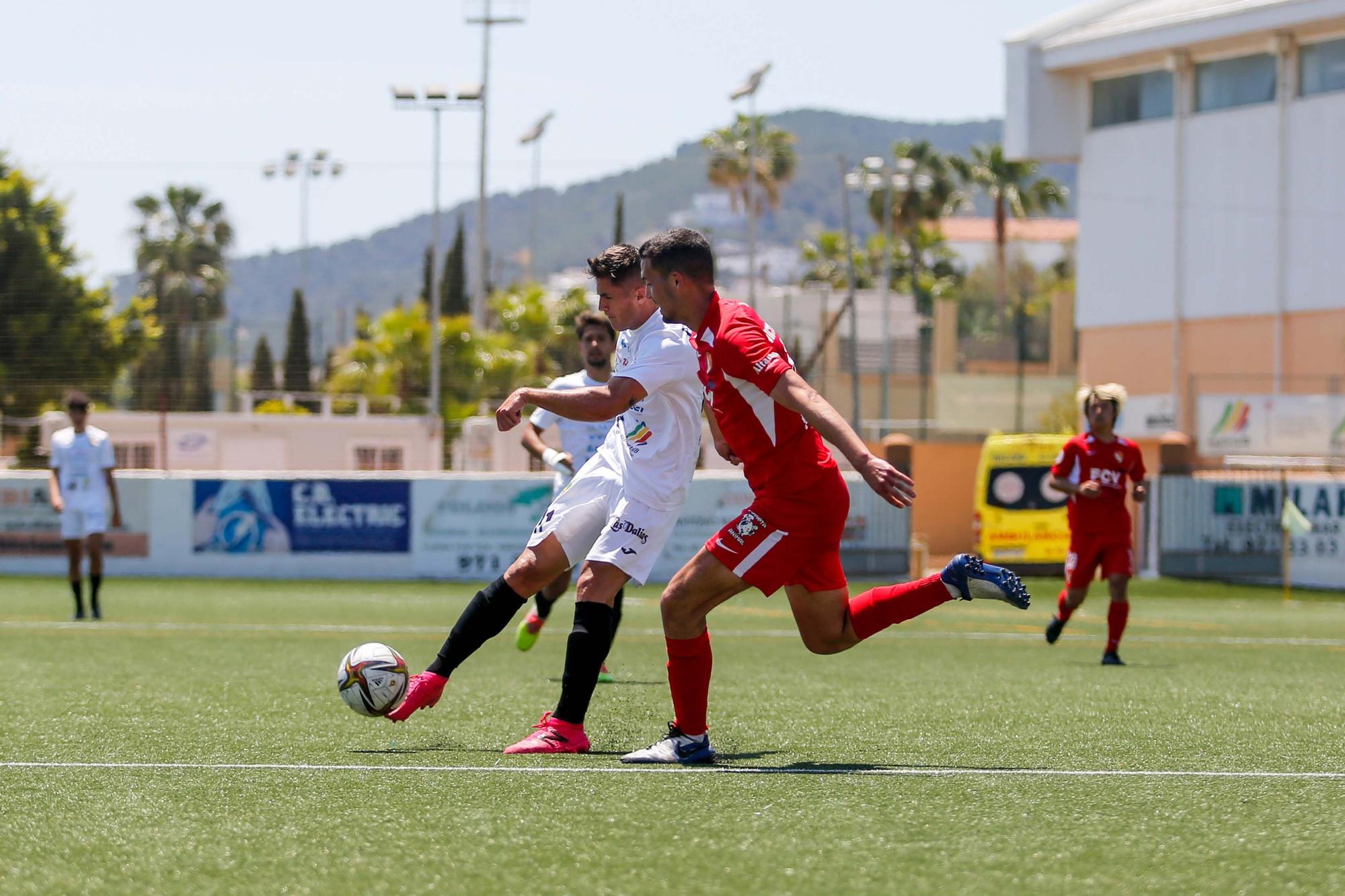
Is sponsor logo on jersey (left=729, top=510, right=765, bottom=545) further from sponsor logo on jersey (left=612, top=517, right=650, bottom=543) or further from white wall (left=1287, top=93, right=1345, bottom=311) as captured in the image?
white wall (left=1287, top=93, right=1345, bottom=311)

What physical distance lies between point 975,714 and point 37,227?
43.6m

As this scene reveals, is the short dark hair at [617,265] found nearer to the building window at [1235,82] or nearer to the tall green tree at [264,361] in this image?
the building window at [1235,82]

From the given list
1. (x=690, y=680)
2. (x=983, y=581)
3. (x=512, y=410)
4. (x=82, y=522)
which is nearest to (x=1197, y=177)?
(x=82, y=522)

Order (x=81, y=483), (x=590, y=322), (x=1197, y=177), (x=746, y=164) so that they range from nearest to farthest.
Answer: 1. (x=590, y=322)
2. (x=81, y=483)
3. (x=1197, y=177)
4. (x=746, y=164)

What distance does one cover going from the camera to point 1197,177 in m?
41.9

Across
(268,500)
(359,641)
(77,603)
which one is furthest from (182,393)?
(359,641)

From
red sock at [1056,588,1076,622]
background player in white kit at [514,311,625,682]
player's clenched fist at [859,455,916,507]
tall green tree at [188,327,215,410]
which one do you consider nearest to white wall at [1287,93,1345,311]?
tall green tree at [188,327,215,410]

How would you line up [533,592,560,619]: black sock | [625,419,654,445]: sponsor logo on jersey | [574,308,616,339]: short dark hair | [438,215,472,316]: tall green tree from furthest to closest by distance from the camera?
[438,215,472,316]: tall green tree, [533,592,560,619]: black sock, [574,308,616,339]: short dark hair, [625,419,654,445]: sponsor logo on jersey

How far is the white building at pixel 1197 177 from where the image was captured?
1550 inches

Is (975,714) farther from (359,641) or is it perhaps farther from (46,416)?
(46,416)

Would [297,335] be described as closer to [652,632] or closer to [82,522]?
[82,522]

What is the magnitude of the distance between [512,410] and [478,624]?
1.16 m

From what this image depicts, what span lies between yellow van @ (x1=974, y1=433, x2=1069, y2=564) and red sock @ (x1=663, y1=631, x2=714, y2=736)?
20783mm

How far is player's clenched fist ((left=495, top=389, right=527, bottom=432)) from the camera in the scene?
19.9 ft
